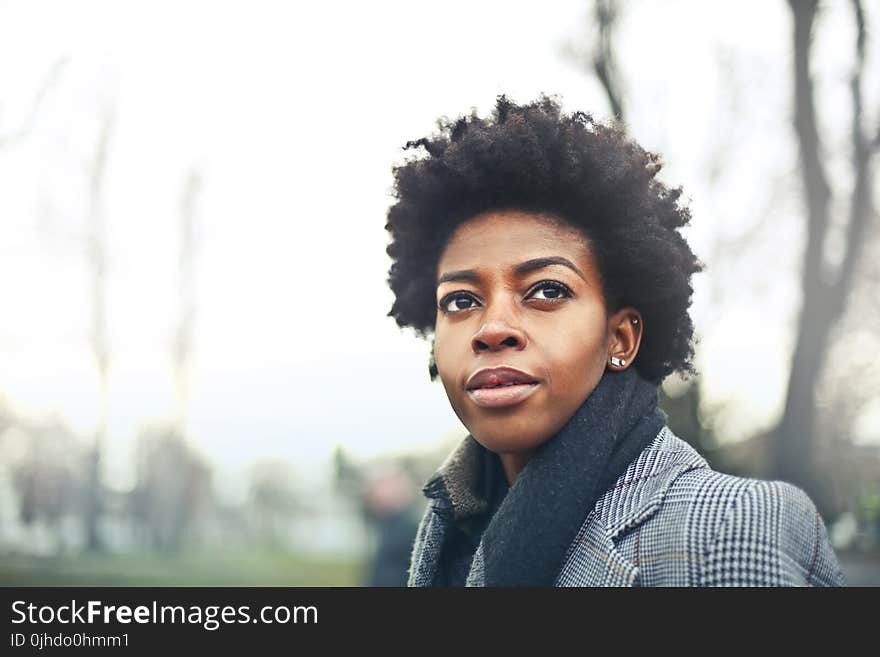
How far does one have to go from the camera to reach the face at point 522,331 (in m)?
1.80

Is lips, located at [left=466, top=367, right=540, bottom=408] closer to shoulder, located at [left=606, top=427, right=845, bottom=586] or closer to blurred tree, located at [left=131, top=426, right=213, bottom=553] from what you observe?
shoulder, located at [left=606, top=427, right=845, bottom=586]

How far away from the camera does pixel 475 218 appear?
198 centimetres

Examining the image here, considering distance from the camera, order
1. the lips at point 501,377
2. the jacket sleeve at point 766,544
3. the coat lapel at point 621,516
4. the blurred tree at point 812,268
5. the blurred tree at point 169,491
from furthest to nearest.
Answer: the blurred tree at point 169,491
the blurred tree at point 812,268
the lips at point 501,377
the coat lapel at point 621,516
the jacket sleeve at point 766,544

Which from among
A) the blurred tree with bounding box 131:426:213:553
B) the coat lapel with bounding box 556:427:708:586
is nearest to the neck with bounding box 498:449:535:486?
the coat lapel with bounding box 556:427:708:586

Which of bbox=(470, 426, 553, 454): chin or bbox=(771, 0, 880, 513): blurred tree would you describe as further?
bbox=(771, 0, 880, 513): blurred tree

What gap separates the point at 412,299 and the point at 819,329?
3354 millimetres

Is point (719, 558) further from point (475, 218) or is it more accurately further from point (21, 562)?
point (21, 562)

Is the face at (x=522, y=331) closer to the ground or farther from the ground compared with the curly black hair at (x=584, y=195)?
closer to the ground

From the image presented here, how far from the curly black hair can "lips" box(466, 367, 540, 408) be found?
30cm

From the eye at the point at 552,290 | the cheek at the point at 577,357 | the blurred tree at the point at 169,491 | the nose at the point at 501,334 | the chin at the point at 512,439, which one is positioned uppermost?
the blurred tree at the point at 169,491

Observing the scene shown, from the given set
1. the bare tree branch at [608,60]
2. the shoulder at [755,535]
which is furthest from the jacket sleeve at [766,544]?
the bare tree branch at [608,60]

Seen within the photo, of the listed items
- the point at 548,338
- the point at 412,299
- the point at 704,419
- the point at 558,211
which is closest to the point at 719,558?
the point at 548,338

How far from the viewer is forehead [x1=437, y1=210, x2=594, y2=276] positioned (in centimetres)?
187

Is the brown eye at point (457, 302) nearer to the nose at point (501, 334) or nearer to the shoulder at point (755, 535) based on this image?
the nose at point (501, 334)
